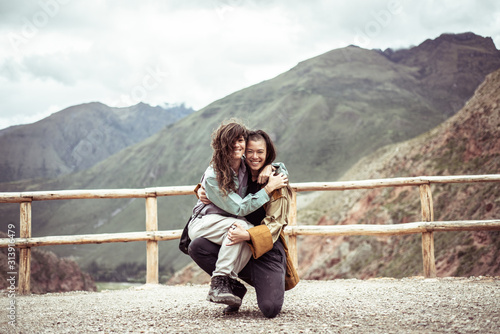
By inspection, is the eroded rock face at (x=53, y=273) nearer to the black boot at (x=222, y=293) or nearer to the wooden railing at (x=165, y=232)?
the wooden railing at (x=165, y=232)

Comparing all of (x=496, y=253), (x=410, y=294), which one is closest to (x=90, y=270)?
(x=496, y=253)

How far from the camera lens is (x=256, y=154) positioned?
3.50 metres

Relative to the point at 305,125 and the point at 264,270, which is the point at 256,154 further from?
the point at 305,125

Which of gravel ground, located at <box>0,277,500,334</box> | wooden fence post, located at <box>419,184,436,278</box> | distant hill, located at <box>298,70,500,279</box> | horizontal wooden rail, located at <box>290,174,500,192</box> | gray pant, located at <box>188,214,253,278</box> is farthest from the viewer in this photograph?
distant hill, located at <box>298,70,500,279</box>

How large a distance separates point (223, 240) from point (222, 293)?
1.31 feet

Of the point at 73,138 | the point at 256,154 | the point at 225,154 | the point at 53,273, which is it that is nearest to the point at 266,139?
the point at 256,154

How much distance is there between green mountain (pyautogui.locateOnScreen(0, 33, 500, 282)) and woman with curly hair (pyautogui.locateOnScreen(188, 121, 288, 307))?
144 ft

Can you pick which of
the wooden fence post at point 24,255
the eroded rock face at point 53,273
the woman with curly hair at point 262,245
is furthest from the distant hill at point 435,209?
the eroded rock face at point 53,273

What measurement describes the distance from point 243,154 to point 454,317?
6.55 feet

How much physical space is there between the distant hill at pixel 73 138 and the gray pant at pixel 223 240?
110 meters

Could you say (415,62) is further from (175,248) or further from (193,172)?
(175,248)

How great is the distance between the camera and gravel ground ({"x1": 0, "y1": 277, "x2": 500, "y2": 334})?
3.04 m

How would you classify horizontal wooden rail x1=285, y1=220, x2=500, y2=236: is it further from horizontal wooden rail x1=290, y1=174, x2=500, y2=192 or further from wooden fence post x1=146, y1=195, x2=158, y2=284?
wooden fence post x1=146, y1=195, x2=158, y2=284

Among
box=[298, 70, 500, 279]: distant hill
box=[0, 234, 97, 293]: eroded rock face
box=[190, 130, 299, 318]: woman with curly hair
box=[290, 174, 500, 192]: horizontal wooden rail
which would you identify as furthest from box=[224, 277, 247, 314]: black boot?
box=[0, 234, 97, 293]: eroded rock face
